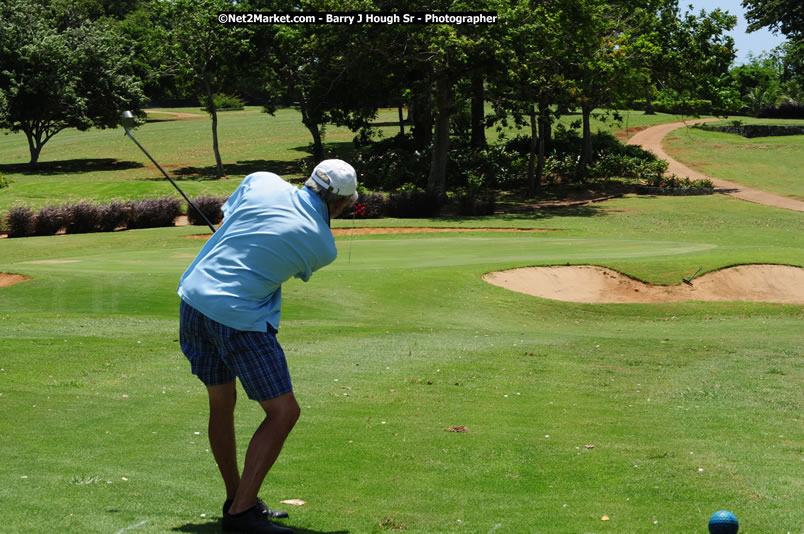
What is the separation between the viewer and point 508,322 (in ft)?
58.0

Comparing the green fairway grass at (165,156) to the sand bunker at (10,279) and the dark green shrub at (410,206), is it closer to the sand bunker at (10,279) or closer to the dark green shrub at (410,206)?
the dark green shrub at (410,206)

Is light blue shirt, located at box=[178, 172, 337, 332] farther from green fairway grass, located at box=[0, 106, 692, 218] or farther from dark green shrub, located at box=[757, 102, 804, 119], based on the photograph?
dark green shrub, located at box=[757, 102, 804, 119]

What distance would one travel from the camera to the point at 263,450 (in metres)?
5.08

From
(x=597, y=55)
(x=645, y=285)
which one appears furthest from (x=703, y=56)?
(x=645, y=285)

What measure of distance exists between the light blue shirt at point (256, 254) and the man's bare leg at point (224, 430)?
58cm

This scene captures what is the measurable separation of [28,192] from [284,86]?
19185mm

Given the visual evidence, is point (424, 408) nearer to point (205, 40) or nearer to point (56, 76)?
point (205, 40)

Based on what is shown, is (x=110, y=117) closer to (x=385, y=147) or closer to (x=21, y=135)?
(x=385, y=147)

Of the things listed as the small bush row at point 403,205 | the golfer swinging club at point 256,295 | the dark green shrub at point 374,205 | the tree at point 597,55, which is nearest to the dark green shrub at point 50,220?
the dark green shrub at point 374,205

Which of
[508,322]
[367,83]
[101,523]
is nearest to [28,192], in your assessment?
[367,83]

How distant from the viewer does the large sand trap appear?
2025 centimetres

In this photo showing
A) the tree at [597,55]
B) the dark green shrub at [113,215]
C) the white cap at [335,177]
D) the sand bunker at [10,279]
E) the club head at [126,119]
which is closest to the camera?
the white cap at [335,177]

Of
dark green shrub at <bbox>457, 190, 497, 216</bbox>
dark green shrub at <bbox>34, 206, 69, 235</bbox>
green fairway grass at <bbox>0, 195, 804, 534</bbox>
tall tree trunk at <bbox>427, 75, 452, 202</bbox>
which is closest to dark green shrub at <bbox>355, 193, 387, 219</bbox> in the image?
tall tree trunk at <bbox>427, 75, 452, 202</bbox>

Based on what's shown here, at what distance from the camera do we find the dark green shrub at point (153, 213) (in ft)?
124
